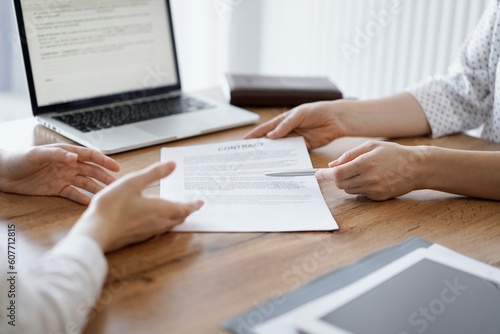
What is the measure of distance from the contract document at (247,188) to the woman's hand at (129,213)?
5cm

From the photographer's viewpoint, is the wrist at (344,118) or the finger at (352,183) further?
the wrist at (344,118)

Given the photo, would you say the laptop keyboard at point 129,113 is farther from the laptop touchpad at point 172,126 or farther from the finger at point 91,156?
the finger at point 91,156

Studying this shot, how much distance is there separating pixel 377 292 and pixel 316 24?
2.09 meters

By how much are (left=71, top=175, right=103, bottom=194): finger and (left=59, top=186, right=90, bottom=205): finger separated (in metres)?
0.02

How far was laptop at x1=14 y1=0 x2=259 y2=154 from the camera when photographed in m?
1.39

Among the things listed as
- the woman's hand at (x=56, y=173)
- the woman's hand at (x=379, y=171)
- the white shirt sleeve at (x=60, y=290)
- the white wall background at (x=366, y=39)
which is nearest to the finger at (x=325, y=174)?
the woman's hand at (x=379, y=171)

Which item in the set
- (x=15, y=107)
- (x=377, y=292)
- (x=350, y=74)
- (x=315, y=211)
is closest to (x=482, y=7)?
(x=350, y=74)

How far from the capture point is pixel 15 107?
3.24 metres

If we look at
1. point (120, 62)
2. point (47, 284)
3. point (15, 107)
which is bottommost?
point (15, 107)

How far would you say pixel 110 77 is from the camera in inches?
60.2

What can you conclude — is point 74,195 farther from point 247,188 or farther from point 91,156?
point 247,188

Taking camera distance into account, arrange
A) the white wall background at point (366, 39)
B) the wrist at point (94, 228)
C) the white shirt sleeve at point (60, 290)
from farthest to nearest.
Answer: the white wall background at point (366, 39) → the wrist at point (94, 228) → the white shirt sleeve at point (60, 290)

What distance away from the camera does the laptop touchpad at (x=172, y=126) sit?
140 cm

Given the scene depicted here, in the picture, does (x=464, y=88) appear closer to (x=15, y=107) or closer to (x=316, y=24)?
(x=316, y=24)
